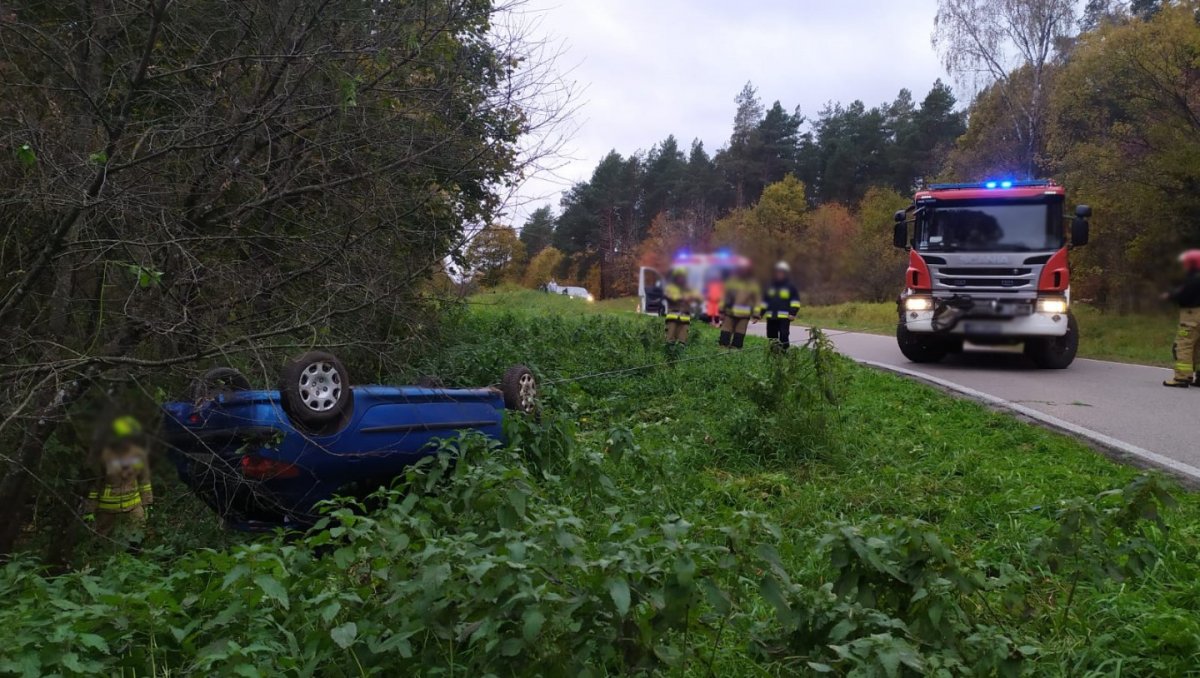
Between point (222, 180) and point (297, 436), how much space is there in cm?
191

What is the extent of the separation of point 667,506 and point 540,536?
2226mm

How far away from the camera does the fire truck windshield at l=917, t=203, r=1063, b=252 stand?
2.75 metres

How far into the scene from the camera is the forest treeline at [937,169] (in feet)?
8.39

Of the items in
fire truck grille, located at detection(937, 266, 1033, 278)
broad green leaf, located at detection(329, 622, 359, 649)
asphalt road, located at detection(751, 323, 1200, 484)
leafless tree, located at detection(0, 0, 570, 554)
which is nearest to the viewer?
broad green leaf, located at detection(329, 622, 359, 649)

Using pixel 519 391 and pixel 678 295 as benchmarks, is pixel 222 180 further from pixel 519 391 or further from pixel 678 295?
pixel 678 295

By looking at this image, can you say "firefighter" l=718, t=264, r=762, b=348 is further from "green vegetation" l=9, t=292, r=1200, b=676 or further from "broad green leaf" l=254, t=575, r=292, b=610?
"broad green leaf" l=254, t=575, r=292, b=610

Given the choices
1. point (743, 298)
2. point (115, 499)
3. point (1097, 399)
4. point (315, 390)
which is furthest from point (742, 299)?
point (1097, 399)

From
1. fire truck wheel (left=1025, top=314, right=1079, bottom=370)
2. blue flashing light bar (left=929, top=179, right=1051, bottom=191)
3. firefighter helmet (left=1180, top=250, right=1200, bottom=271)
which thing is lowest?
fire truck wheel (left=1025, top=314, right=1079, bottom=370)

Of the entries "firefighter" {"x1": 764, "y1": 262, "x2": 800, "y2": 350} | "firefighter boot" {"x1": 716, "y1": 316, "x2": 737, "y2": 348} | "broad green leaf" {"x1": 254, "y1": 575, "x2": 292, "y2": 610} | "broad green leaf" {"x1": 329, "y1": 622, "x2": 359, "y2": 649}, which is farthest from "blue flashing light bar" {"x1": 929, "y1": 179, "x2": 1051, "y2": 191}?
"broad green leaf" {"x1": 254, "y1": 575, "x2": 292, "y2": 610}

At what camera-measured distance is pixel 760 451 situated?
20.6 ft

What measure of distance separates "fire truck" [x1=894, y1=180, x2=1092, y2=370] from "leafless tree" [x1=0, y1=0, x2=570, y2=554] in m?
3.32

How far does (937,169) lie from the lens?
3.29 m

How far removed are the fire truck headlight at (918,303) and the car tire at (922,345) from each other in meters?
0.08

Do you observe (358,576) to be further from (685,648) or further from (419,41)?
(419,41)
